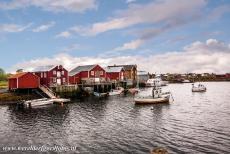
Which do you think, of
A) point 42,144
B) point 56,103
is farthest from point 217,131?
point 56,103

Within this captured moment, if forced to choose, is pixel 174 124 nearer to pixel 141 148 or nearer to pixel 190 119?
pixel 190 119

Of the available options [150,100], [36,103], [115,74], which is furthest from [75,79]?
[150,100]

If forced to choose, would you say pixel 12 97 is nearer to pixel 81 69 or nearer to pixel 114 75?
pixel 81 69

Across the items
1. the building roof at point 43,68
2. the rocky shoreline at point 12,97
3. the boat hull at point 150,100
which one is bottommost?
the boat hull at point 150,100

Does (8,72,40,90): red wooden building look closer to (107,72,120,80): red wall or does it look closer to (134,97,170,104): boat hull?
(134,97,170,104): boat hull

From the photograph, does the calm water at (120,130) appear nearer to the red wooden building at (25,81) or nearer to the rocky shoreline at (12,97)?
the rocky shoreline at (12,97)

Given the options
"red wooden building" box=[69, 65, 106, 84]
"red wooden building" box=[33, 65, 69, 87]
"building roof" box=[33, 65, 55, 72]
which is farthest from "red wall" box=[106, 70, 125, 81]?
"building roof" box=[33, 65, 55, 72]

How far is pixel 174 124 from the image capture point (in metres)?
44.4

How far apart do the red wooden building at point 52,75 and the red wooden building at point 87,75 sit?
9313 mm

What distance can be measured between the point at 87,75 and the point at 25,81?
2751 cm

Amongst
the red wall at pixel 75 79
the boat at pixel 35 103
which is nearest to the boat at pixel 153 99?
the boat at pixel 35 103

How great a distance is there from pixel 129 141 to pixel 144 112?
78.7 feet

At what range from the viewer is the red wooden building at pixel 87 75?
10453 centimetres

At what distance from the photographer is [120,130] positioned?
134ft
